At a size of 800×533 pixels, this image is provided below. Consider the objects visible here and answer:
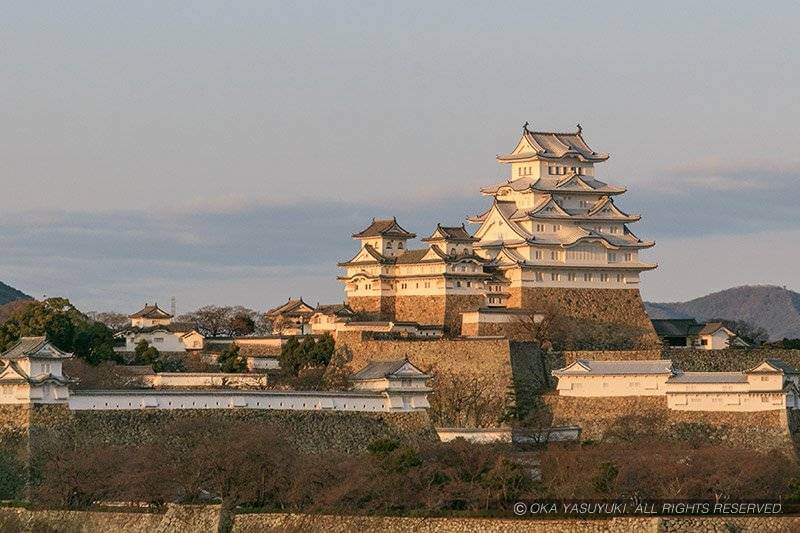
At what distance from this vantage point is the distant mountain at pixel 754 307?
147875 mm

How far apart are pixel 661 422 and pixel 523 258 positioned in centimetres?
971

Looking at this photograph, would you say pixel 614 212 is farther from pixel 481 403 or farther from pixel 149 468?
pixel 149 468

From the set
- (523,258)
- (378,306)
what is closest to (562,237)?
(523,258)

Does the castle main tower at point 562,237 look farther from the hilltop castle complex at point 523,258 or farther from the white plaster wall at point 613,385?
the white plaster wall at point 613,385

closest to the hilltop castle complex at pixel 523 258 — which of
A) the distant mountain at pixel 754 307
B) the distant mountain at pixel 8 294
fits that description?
the distant mountain at pixel 8 294

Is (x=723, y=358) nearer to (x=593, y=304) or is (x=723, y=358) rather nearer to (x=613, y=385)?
(x=613, y=385)

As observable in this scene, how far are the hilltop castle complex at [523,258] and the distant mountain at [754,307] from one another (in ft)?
270

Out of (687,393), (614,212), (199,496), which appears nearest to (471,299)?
(614,212)

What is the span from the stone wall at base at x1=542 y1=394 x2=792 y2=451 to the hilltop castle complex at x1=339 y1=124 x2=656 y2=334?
17.5ft

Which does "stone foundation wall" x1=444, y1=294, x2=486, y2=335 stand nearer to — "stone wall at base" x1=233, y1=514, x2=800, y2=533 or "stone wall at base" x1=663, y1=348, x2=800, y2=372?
"stone wall at base" x1=663, y1=348, x2=800, y2=372

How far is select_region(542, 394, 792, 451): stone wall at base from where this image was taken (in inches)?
1953

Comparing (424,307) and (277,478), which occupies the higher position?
(424,307)

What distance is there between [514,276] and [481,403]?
256 inches

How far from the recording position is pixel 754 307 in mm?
156250
